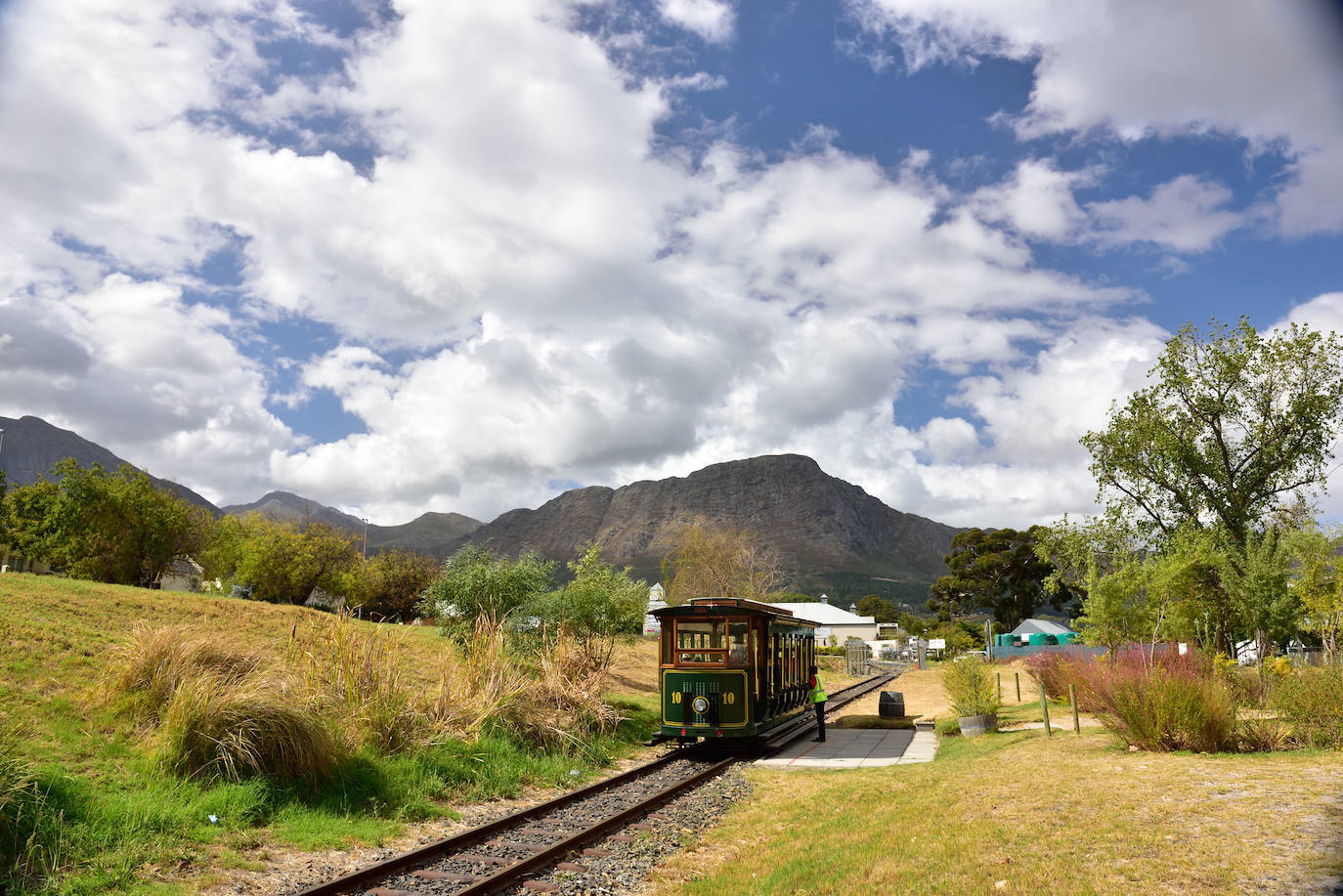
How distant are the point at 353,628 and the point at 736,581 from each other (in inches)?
1722

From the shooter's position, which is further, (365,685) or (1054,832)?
(365,685)

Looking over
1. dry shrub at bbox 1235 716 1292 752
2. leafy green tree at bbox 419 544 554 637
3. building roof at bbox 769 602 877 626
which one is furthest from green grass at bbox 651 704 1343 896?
building roof at bbox 769 602 877 626

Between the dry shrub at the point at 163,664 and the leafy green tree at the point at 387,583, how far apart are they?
33726mm

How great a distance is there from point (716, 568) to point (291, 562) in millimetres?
26256

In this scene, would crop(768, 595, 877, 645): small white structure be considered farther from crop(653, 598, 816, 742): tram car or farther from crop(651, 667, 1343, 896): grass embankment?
crop(651, 667, 1343, 896): grass embankment

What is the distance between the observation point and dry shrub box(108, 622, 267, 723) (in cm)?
1059

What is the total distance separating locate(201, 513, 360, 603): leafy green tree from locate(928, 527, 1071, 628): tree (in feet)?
181

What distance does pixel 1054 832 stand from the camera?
7.60m

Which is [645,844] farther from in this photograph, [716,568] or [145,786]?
[716,568]

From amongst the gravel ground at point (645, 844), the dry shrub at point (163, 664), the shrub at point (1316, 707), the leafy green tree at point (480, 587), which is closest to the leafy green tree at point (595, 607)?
the leafy green tree at point (480, 587)

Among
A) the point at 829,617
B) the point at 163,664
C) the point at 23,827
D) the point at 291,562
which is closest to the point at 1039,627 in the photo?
the point at 829,617

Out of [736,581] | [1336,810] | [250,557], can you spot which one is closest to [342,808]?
[1336,810]

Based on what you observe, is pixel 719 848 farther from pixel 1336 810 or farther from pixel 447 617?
pixel 447 617

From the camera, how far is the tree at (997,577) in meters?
73.9
